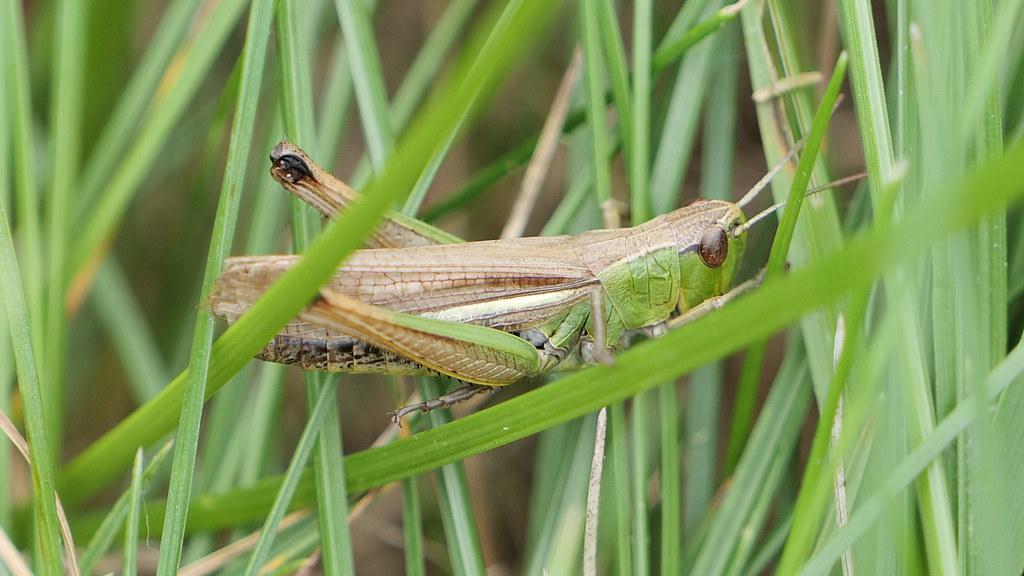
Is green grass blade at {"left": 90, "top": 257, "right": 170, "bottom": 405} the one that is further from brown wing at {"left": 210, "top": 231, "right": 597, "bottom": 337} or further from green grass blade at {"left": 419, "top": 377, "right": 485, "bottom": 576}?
green grass blade at {"left": 419, "top": 377, "right": 485, "bottom": 576}

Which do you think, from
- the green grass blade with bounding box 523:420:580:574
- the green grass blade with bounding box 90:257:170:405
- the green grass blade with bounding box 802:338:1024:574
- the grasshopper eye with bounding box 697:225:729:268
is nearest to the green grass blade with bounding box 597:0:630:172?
the grasshopper eye with bounding box 697:225:729:268

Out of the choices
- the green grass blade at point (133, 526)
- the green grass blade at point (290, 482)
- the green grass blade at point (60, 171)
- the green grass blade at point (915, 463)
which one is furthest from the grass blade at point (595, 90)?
the green grass blade at point (60, 171)

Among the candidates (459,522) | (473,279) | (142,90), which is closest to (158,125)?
(142,90)

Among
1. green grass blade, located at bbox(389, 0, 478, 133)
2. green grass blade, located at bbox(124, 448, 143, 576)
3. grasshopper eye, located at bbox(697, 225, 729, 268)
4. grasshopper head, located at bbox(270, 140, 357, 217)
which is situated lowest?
green grass blade, located at bbox(124, 448, 143, 576)

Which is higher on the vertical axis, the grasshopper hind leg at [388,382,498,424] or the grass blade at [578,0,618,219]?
the grass blade at [578,0,618,219]

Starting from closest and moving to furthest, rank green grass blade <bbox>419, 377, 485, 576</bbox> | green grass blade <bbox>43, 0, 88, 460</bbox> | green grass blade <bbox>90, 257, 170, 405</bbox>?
green grass blade <bbox>419, 377, 485, 576</bbox>, green grass blade <bbox>43, 0, 88, 460</bbox>, green grass blade <bbox>90, 257, 170, 405</bbox>

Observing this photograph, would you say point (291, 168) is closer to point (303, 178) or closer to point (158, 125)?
point (303, 178)

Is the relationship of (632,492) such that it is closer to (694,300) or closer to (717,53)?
(694,300)
